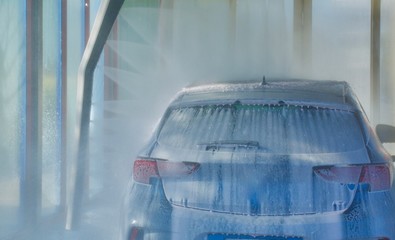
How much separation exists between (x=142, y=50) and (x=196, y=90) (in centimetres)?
735

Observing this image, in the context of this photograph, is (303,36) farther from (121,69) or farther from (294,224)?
(294,224)

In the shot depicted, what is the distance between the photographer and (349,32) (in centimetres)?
970

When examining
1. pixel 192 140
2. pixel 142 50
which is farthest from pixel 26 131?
pixel 142 50

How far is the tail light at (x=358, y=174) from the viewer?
2809 mm

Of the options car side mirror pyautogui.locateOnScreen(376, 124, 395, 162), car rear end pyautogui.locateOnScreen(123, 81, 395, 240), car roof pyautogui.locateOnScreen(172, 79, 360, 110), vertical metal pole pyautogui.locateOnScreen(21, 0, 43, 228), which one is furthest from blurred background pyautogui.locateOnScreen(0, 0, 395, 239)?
car side mirror pyautogui.locateOnScreen(376, 124, 395, 162)

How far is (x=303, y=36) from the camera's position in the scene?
9836mm

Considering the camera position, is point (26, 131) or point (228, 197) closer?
point (228, 197)

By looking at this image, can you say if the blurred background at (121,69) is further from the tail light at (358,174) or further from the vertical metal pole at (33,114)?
the tail light at (358,174)

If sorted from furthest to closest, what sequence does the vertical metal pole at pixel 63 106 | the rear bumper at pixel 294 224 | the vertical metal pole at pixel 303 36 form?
the vertical metal pole at pixel 303 36 < the vertical metal pole at pixel 63 106 < the rear bumper at pixel 294 224

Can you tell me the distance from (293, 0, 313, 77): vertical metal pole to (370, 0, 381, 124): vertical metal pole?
3.68ft

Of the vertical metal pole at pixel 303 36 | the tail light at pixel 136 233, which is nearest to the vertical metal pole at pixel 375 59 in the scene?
the vertical metal pole at pixel 303 36

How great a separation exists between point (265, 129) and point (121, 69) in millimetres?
7083

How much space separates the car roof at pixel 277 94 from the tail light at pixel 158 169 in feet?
1.54

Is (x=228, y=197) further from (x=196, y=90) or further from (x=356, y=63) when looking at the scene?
(x=356, y=63)
